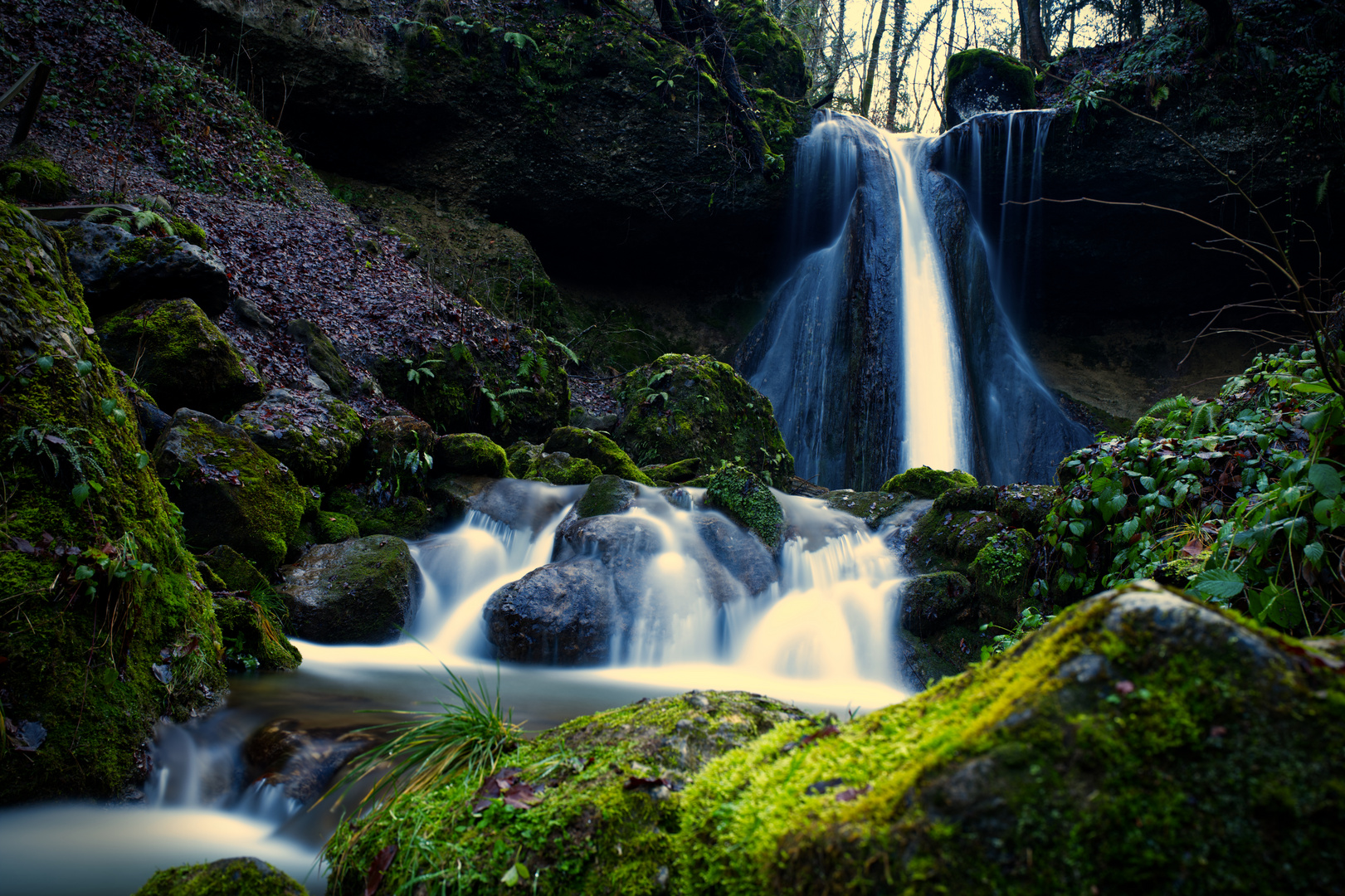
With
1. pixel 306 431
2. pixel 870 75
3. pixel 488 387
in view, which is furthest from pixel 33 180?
pixel 870 75

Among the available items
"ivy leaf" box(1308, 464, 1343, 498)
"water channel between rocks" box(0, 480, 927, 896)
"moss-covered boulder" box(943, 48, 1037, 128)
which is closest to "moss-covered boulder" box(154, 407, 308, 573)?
"water channel between rocks" box(0, 480, 927, 896)

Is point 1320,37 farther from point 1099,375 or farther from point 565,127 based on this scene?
point 565,127

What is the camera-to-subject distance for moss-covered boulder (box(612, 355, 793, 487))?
35.4 ft

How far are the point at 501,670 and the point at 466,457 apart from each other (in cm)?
341

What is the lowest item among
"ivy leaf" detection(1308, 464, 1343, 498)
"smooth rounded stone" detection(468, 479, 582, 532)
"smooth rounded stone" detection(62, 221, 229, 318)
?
"smooth rounded stone" detection(468, 479, 582, 532)

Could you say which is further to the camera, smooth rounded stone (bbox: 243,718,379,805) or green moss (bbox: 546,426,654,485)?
green moss (bbox: 546,426,654,485)

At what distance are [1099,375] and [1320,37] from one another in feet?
27.8

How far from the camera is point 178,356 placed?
657cm

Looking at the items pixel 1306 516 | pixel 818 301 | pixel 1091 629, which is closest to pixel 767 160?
pixel 818 301

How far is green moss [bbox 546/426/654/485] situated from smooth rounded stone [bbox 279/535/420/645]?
3619mm

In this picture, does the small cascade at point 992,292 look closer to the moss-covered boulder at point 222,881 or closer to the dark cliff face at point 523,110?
the dark cliff face at point 523,110

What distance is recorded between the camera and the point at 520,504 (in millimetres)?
8141

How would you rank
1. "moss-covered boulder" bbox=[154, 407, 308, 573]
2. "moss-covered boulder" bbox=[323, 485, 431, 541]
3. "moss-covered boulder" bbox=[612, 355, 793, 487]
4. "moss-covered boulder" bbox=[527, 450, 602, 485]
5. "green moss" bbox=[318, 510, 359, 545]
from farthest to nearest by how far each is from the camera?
"moss-covered boulder" bbox=[612, 355, 793, 487]
"moss-covered boulder" bbox=[527, 450, 602, 485]
"moss-covered boulder" bbox=[323, 485, 431, 541]
"green moss" bbox=[318, 510, 359, 545]
"moss-covered boulder" bbox=[154, 407, 308, 573]

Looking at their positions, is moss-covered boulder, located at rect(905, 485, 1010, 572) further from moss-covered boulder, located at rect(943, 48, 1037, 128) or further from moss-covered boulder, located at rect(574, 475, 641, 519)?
moss-covered boulder, located at rect(943, 48, 1037, 128)
